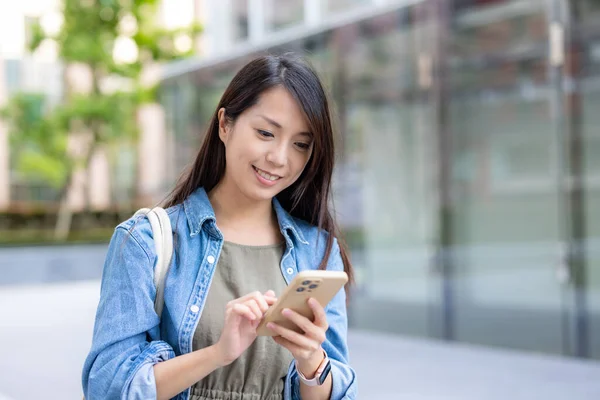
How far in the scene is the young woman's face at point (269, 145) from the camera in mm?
1776

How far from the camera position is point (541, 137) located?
23.2 ft

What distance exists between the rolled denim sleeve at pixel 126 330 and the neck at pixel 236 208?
25 cm

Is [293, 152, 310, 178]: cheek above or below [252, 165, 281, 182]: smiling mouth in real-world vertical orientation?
above

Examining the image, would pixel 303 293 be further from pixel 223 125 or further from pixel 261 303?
pixel 223 125

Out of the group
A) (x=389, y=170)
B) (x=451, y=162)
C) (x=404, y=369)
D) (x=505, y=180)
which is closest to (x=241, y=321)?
(x=404, y=369)

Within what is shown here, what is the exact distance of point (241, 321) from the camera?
157 cm

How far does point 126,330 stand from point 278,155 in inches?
19.5

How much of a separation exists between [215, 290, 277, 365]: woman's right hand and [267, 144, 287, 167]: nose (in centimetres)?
33

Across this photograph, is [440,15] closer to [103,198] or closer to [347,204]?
[347,204]

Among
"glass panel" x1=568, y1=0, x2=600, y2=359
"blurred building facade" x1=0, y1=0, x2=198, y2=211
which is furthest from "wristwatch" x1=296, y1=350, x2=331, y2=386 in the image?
"blurred building facade" x1=0, y1=0, x2=198, y2=211

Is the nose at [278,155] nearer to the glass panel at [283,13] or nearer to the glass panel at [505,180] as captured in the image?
the glass panel at [505,180]

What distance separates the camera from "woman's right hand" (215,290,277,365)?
5.05ft

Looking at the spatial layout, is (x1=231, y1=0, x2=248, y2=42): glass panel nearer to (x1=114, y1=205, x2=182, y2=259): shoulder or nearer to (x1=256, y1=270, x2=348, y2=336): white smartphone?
(x1=114, y1=205, x2=182, y2=259): shoulder

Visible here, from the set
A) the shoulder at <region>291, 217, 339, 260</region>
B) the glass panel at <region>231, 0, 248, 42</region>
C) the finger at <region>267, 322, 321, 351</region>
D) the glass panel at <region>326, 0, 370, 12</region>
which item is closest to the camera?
the finger at <region>267, 322, 321, 351</region>
